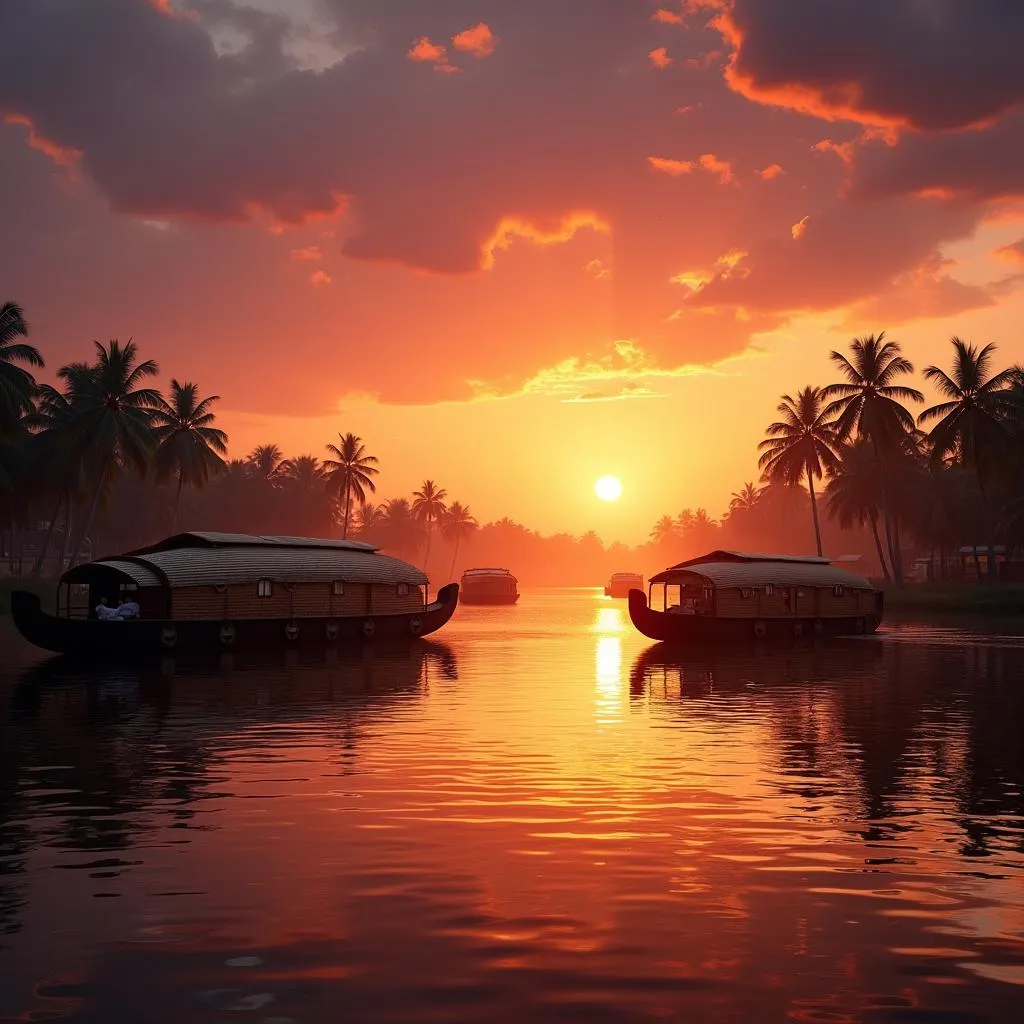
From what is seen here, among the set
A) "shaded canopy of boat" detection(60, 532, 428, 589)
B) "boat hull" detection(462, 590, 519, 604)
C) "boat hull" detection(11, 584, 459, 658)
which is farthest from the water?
"boat hull" detection(462, 590, 519, 604)

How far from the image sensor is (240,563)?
120ft

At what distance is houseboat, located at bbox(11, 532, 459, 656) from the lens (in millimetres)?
32812

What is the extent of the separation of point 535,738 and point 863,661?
799 inches

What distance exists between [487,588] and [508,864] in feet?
273

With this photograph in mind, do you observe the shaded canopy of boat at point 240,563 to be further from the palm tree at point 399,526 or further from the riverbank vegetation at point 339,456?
the palm tree at point 399,526

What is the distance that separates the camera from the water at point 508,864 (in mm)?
6609

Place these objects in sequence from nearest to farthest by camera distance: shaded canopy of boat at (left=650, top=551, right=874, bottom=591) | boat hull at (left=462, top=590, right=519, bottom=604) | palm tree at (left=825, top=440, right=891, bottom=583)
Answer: shaded canopy of boat at (left=650, top=551, right=874, bottom=591)
palm tree at (left=825, top=440, right=891, bottom=583)
boat hull at (left=462, top=590, right=519, bottom=604)

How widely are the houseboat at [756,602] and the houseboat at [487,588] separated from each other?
46.5 m

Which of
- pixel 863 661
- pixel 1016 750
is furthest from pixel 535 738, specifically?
pixel 863 661

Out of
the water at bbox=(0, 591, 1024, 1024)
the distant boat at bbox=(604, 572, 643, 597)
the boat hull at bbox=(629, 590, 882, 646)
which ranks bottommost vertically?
the water at bbox=(0, 591, 1024, 1024)

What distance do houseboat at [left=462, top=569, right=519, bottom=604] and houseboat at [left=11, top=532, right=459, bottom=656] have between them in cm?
4916

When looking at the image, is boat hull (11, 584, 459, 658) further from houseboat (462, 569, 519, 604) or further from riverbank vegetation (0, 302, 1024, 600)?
houseboat (462, 569, 519, 604)

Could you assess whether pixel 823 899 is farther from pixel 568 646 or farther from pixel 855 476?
pixel 855 476

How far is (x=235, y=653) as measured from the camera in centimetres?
3650
